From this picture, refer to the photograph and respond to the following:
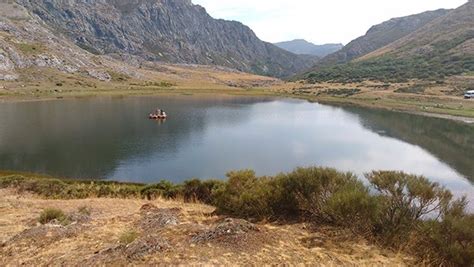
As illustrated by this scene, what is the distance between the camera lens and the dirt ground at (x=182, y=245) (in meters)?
10.7

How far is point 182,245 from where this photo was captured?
37.2 ft

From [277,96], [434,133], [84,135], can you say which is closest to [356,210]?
[84,135]

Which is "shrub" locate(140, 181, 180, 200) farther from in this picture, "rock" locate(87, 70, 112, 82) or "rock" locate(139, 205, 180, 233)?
"rock" locate(87, 70, 112, 82)

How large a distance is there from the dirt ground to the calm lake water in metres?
24.4

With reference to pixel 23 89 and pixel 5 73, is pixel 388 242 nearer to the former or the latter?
pixel 23 89

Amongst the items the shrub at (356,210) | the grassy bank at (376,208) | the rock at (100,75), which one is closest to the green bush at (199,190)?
the grassy bank at (376,208)

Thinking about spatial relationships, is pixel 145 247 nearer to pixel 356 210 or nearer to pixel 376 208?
pixel 356 210

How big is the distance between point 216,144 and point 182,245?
44796 mm

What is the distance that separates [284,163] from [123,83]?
141m

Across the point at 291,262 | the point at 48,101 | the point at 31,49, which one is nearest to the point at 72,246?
the point at 291,262

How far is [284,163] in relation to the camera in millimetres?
45469

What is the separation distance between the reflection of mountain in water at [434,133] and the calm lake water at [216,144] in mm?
141

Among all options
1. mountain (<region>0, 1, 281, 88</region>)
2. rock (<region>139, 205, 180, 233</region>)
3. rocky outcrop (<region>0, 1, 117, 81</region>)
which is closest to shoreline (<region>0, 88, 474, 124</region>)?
mountain (<region>0, 1, 281, 88</region>)

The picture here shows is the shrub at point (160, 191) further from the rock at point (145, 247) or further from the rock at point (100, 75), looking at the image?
the rock at point (100, 75)
